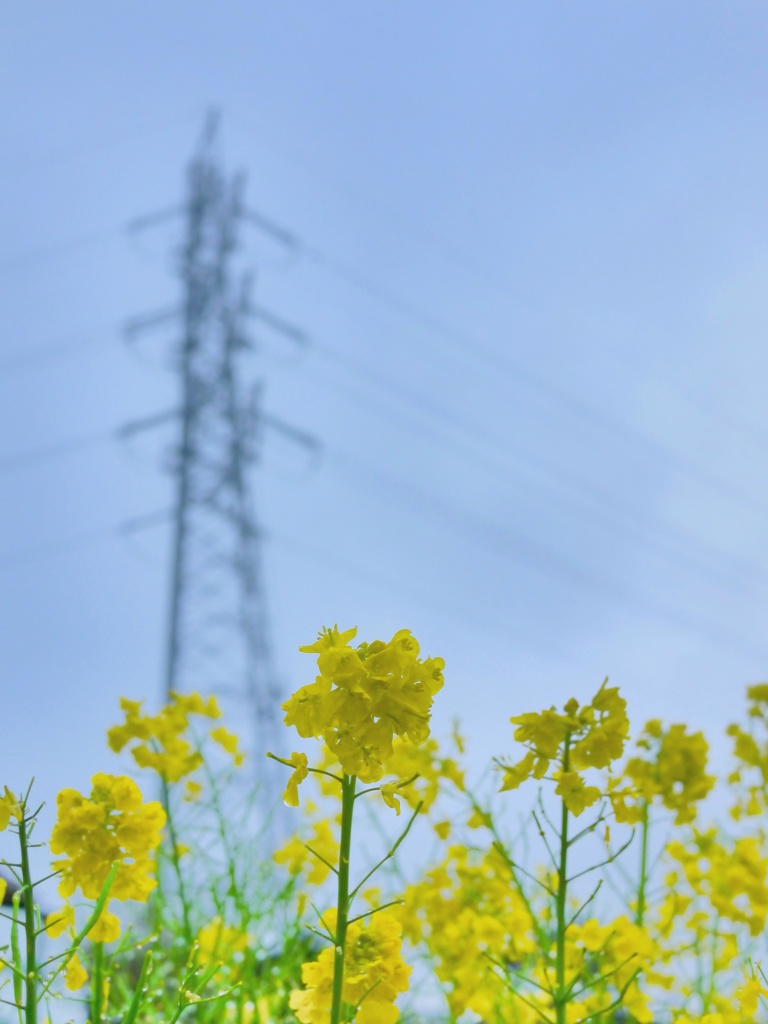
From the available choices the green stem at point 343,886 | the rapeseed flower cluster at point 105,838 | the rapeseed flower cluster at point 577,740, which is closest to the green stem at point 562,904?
the rapeseed flower cluster at point 577,740

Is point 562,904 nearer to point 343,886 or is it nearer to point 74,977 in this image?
point 343,886

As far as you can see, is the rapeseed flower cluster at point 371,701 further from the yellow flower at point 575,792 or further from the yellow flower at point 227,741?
the yellow flower at point 227,741

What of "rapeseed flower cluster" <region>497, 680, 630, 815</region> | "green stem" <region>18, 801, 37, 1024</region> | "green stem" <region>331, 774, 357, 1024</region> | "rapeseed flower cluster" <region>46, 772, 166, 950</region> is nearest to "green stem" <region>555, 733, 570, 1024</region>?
"rapeseed flower cluster" <region>497, 680, 630, 815</region>

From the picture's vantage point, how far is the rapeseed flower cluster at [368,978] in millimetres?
1122

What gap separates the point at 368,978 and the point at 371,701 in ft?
1.14

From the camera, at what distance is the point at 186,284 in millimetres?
7824

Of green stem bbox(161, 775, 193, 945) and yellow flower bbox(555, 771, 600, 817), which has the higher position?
green stem bbox(161, 775, 193, 945)

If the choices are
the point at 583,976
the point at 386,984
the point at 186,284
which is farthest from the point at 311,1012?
the point at 186,284

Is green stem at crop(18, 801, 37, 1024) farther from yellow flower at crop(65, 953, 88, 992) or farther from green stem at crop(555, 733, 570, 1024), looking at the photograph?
green stem at crop(555, 733, 570, 1024)

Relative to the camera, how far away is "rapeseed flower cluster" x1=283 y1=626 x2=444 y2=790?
0.98 meters

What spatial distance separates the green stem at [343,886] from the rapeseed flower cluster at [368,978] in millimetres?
83

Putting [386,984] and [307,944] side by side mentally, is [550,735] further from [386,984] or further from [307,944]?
[307,944]

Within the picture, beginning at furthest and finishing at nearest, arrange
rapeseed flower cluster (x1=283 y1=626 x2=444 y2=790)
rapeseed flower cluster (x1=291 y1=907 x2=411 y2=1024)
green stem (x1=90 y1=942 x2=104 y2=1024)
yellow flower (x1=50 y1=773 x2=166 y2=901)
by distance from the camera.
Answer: green stem (x1=90 y1=942 x2=104 y2=1024), yellow flower (x1=50 y1=773 x2=166 y2=901), rapeseed flower cluster (x1=291 y1=907 x2=411 y2=1024), rapeseed flower cluster (x1=283 y1=626 x2=444 y2=790)

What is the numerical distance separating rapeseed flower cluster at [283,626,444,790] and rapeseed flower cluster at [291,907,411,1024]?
0.83 ft
